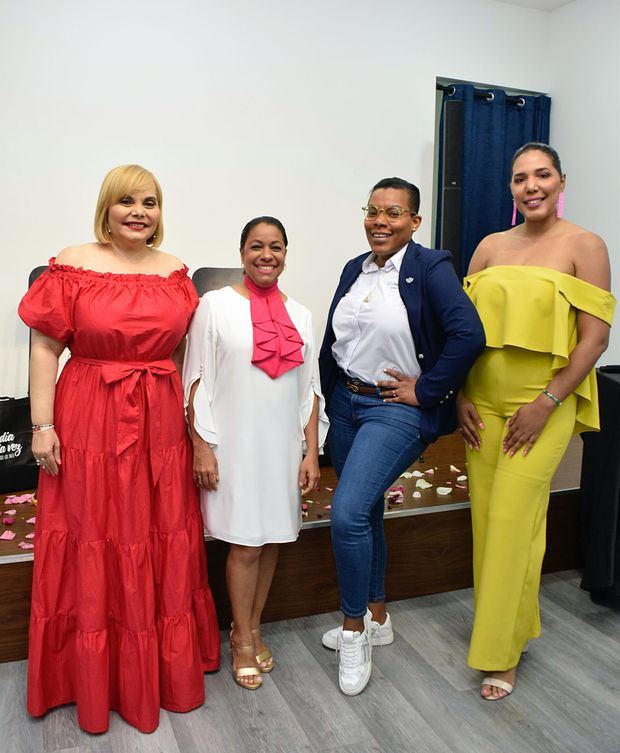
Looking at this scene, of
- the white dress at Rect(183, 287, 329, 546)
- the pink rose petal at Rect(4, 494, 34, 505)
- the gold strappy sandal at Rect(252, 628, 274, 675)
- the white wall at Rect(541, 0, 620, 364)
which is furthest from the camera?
the white wall at Rect(541, 0, 620, 364)

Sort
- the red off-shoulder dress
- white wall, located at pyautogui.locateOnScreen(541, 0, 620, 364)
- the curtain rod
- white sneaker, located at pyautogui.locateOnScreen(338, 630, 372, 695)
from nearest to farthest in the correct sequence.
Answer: the red off-shoulder dress → white sneaker, located at pyautogui.locateOnScreen(338, 630, 372, 695) → white wall, located at pyautogui.locateOnScreen(541, 0, 620, 364) → the curtain rod

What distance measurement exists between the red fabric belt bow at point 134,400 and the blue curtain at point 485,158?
2.54 m

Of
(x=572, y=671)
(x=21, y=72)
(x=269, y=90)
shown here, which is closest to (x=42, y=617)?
(x=572, y=671)

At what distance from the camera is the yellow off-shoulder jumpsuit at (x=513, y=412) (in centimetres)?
197

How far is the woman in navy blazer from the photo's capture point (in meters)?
1.98

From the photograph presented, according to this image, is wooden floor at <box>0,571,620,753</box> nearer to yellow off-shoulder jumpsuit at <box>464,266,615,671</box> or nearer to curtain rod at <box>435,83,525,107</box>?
yellow off-shoulder jumpsuit at <box>464,266,615,671</box>

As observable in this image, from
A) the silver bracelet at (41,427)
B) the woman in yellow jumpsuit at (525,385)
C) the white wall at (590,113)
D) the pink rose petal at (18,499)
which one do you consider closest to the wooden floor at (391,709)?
the woman in yellow jumpsuit at (525,385)

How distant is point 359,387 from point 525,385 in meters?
0.45

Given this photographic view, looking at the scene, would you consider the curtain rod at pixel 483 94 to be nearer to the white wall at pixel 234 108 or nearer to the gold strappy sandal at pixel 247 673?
the white wall at pixel 234 108

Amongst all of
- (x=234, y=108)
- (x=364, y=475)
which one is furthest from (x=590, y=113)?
(x=364, y=475)

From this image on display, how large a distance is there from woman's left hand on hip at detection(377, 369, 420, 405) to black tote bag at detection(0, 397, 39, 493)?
143 cm

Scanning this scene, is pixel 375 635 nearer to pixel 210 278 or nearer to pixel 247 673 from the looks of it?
pixel 247 673

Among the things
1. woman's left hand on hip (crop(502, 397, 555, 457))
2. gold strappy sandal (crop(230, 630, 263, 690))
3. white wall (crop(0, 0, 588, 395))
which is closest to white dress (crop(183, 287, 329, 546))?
gold strappy sandal (crop(230, 630, 263, 690))

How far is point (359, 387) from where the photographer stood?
210 cm
